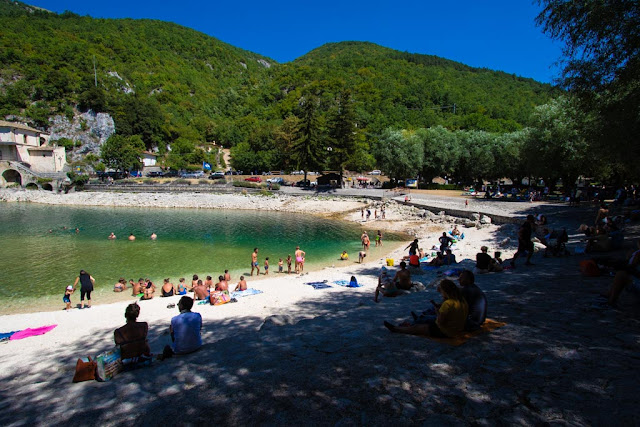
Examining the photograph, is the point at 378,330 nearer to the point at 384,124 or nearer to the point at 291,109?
the point at 384,124

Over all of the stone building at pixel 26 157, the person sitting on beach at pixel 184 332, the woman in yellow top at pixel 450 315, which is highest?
the stone building at pixel 26 157

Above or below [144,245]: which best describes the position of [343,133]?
above

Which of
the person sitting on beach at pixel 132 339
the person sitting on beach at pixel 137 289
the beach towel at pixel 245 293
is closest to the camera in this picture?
the person sitting on beach at pixel 132 339

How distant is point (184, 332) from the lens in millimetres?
5738

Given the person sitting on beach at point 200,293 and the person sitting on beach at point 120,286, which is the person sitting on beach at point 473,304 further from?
the person sitting on beach at point 120,286

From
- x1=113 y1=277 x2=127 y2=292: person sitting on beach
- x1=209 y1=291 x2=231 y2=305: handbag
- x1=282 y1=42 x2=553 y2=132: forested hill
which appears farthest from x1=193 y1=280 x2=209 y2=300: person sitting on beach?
x1=282 y1=42 x2=553 y2=132: forested hill

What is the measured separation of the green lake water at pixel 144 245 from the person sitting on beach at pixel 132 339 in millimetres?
10308

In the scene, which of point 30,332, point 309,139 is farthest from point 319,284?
point 309,139

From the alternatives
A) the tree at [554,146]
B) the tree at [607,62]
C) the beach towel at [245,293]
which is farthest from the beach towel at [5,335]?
the tree at [554,146]

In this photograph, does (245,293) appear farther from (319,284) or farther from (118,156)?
(118,156)

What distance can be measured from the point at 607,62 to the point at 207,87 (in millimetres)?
149305

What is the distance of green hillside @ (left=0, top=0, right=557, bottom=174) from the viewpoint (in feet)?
275

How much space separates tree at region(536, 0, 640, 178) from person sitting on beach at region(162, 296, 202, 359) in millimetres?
12304

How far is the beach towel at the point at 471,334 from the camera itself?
15.9 feet
